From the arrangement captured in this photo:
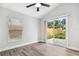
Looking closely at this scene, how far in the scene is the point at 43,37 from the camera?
14.8 feet

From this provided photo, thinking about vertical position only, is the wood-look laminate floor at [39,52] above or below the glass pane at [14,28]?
below

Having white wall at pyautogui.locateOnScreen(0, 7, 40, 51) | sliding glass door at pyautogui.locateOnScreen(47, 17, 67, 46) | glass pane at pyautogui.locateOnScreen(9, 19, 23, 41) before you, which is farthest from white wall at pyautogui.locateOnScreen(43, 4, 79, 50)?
glass pane at pyautogui.locateOnScreen(9, 19, 23, 41)

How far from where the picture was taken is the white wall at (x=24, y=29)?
7.21 feet

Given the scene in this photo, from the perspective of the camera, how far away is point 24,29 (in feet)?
11.4

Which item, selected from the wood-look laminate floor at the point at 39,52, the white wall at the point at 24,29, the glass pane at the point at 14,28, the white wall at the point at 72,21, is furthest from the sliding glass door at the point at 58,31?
the glass pane at the point at 14,28

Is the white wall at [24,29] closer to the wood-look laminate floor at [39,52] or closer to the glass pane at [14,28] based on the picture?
the glass pane at [14,28]

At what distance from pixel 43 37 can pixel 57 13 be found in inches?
70.9

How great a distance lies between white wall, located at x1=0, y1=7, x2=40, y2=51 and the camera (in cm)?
220

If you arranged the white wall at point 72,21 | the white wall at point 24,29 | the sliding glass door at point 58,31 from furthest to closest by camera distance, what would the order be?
the sliding glass door at point 58,31 → the white wall at point 72,21 → the white wall at point 24,29

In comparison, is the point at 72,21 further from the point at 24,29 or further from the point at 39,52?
the point at 24,29

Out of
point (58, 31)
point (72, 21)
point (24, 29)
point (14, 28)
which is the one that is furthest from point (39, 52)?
point (72, 21)

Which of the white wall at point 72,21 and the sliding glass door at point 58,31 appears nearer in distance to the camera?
the white wall at point 72,21

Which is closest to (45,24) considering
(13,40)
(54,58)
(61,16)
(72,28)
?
(61,16)

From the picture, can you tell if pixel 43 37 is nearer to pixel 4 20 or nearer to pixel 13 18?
pixel 13 18
